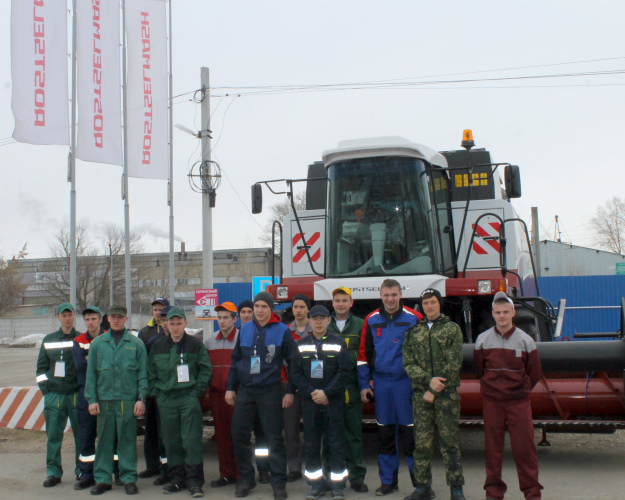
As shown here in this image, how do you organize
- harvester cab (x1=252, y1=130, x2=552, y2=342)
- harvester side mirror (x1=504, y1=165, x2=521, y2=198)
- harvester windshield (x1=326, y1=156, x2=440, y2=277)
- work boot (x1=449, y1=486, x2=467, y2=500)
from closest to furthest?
work boot (x1=449, y1=486, x2=467, y2=500) < harvester cab (x1=252, y1=130, x2=552, y2=342) < harvester windshield (x1=326, y1=156, x2=440, y2=277) < harvester side mirror (x1=504, y1=165, x2=521, y2=198)

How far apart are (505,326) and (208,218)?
11.3 meters

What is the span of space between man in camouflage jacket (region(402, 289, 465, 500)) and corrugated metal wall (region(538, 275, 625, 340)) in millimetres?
17928

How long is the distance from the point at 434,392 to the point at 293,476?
206 cm

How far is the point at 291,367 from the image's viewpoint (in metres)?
6.39

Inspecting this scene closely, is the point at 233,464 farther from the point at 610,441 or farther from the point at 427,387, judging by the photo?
the point at 610,441

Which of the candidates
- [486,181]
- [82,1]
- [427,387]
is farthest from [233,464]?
[82,1]

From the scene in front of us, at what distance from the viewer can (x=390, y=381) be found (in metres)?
6.18

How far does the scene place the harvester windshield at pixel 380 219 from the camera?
7.90 metres

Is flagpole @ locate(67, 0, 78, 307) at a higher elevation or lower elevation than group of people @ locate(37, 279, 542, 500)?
higher

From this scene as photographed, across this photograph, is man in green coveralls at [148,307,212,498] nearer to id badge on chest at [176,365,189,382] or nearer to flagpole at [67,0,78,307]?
id badge on chest at [176,365,189,382]

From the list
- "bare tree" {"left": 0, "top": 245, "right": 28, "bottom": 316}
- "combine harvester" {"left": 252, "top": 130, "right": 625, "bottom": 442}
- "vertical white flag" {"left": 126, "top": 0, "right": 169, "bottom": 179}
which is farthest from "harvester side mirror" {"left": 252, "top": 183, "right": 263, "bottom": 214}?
"bare tree" {"left": 0, "top": 245, "right": 28, "bottom": 316}

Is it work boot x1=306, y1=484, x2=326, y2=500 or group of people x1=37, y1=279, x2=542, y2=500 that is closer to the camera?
group of people x1=37, y1=279, x2=542, y2=500

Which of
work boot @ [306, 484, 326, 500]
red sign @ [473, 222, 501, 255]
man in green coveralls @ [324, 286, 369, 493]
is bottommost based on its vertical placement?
work boot @ [306, 484, 326, 500]

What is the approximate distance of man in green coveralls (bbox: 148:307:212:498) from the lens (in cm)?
655
